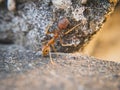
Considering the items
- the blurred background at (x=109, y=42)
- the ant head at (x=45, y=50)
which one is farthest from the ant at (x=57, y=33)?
the blurred background at (x=109, y=42)

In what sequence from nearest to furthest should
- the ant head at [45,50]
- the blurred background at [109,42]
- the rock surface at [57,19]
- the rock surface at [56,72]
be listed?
1. the rock surface at [56,72]
2. the ant head at [45,50]
3. the rock surface at [57,19]
4. the blurred background at [109,42]

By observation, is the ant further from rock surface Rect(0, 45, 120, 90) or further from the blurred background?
the blurred background

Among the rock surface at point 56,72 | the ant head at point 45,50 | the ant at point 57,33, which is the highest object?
the ant at point 57,33

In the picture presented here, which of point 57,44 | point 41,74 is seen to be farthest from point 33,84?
point 57,44

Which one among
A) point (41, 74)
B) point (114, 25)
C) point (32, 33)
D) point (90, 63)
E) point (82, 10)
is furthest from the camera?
point (114, 25)

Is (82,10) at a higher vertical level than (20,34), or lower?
higher

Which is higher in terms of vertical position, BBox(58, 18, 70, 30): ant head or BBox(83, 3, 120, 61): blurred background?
BBox(58, 18, 70, 30): ant head

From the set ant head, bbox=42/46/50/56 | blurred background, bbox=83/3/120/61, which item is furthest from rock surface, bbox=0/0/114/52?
blurred background, bbox=83/3/120/61

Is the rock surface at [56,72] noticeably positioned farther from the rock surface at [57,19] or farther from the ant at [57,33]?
the rock surface at [57,19]

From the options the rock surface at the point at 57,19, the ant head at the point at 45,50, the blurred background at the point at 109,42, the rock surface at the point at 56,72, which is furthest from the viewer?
the blurred background at the point at 109,42

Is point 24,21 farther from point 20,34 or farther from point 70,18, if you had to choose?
point 70,18

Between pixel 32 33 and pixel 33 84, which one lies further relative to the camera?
pixel 32 33
